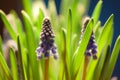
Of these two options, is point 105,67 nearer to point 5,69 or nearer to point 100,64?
point 100,64

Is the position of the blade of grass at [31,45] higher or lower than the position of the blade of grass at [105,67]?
higher

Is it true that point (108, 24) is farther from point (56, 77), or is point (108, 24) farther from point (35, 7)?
point (35, 7)

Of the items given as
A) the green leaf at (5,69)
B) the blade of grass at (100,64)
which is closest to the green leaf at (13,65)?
the green leaf at (5,69)

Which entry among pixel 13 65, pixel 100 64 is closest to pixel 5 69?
pixel 13 65

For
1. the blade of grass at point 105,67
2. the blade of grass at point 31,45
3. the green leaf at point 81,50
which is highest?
the blade of grass at point 31,45

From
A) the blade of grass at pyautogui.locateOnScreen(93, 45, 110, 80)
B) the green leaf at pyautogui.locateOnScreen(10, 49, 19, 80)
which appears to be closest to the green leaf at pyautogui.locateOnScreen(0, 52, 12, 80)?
the green leaf at pyautogui.locateOnScreen(10, 49, 19, 80)

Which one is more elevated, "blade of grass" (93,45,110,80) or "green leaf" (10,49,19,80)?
"green leaf" (10,49,19,80)

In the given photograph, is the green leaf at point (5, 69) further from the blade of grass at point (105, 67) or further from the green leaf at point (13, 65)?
the blade of grass at point (105, 67)

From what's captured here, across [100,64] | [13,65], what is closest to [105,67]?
[100,64]

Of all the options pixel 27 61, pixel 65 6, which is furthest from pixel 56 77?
pixel 65 6

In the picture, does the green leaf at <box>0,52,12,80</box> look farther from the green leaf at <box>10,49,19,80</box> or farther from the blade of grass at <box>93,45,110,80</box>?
the blade of grass at <box>93,45,110,80</box>
